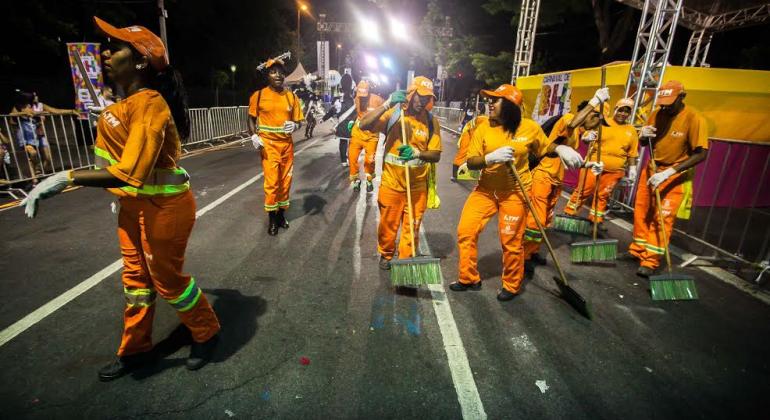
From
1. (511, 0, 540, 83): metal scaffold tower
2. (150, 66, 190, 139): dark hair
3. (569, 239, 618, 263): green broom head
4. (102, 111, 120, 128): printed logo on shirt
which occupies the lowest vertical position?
(569, 239, 618, 263): green broom head

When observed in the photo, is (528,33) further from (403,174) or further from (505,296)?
(505,296)

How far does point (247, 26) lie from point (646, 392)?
105ft

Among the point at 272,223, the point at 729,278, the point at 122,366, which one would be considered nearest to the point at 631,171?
the point at 729,278

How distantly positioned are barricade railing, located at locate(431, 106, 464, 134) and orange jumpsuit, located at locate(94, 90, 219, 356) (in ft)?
64.7

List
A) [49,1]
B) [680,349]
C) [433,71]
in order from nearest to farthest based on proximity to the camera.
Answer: [680,349], [49,1], [433,71]

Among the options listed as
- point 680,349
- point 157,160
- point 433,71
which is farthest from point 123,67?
point 433,71

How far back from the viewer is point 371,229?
5645 millimetres

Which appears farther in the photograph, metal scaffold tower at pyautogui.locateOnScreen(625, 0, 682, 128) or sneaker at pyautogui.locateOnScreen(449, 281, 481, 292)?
metal scaffold tower at pyautogui.locateOnScreen(625, 0, 682, 128)

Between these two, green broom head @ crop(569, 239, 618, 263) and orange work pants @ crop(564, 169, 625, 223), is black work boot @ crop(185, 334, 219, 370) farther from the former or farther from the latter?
orange work pants @ crop(564, 169, 625, 223)

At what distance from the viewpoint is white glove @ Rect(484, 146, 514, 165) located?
3.21 m

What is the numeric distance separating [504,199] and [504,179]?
7.5 inches

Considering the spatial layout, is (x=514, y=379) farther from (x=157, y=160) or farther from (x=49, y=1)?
(x=49, y=1)

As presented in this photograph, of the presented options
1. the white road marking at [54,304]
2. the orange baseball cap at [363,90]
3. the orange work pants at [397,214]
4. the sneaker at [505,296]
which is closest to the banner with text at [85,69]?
the orange baseball cap at [363,90]

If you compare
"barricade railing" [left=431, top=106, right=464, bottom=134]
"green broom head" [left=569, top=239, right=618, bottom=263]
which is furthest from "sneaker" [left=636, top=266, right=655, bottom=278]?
"barricade railing" [left=431, top=106, right=464, bottom=134]
